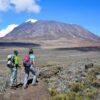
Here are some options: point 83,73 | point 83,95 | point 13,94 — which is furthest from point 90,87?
point 13,94

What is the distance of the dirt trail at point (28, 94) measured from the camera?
16078 mm

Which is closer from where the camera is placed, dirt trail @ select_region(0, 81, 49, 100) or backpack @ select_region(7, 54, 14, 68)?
dirt trail @ select_region(0, 81, 49, 100)

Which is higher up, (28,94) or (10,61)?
(10,61)

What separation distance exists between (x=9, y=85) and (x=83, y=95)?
3833mm

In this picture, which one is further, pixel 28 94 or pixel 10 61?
pixel 10 61

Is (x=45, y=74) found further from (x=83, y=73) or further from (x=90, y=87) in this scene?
(x=90, y=87)

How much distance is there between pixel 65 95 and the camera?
1736cm

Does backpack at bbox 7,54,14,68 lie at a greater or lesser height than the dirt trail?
greater

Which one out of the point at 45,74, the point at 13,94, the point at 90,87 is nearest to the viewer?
the point at 13,94

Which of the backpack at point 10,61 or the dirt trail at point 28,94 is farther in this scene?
the backpack at point 10,61

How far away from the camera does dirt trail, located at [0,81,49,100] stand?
16.1 metres

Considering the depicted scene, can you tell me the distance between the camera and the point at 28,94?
53.3ft

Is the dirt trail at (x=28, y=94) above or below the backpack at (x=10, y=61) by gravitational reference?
below

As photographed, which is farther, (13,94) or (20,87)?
(20,87)
